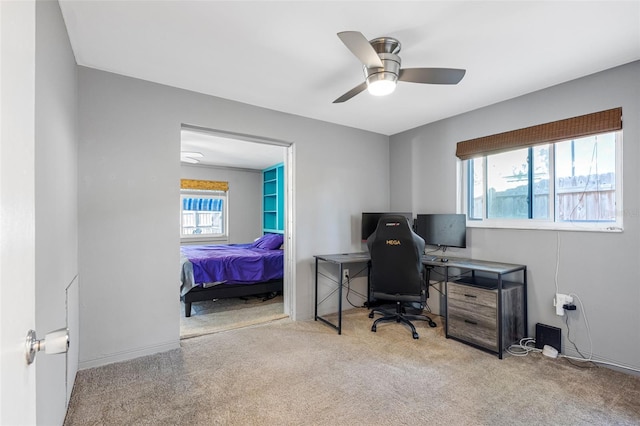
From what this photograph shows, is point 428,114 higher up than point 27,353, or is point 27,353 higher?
point 428,114

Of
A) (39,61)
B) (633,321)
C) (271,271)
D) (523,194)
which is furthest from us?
(271,271)

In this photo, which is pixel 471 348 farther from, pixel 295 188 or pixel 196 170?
pixel 196 170

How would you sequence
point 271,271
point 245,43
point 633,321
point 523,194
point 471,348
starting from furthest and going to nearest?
point 271,271, point 523,194, point 471,348, point 633,321, point 245,43

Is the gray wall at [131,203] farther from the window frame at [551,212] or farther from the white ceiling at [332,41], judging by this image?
the window frame at [551,212]

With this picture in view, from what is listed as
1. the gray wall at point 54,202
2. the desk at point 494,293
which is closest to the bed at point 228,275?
the desk at point 494,293

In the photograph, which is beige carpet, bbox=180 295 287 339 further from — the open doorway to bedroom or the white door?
the white door

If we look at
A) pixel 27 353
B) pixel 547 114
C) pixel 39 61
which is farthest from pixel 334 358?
pixel 547 114

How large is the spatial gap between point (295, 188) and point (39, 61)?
240 centimetres

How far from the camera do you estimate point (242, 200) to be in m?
6.88

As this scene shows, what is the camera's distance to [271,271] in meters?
4.11

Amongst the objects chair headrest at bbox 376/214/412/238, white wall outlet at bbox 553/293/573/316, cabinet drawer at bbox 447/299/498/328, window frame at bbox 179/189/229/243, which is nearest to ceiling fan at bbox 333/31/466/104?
chair headrest at bbox 376/214/412/238

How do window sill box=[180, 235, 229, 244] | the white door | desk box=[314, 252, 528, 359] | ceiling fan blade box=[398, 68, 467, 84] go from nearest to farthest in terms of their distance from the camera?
the white door
ceiling fan blade box=[398, 68, 467, 84]
desk box=[314, 252, 528, 359]
window sill box=[180, 235, 229, 244]

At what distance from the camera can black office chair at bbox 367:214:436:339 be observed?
2.89m

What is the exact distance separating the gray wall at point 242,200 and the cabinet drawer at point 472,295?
195 inches
